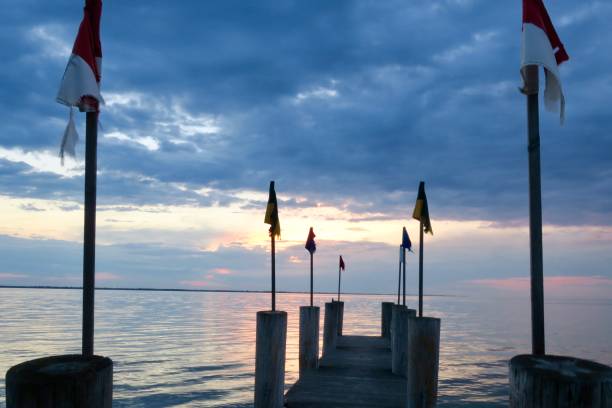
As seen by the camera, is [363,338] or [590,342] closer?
[363,338]

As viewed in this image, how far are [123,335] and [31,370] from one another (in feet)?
115

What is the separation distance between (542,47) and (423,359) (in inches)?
228

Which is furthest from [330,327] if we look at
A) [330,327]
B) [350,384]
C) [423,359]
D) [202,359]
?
[423,359]

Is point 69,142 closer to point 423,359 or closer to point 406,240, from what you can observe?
point 423,359

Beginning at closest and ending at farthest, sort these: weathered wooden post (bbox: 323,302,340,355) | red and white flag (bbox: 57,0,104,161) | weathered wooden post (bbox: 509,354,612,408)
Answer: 1. weathered wooden post (bbox: 509,354,612,408)
2. red and white flag (bbox: 57,0,104,161)
3. weathered wooden post (bbox: 323,302,340,355)

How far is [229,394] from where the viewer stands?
714 inches

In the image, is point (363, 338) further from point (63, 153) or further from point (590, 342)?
point (590, 342)

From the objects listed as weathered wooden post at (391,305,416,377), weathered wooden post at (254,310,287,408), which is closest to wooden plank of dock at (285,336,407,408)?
weathered wooden post at (391,305,416,377)

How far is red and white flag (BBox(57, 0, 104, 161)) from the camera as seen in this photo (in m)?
4.95

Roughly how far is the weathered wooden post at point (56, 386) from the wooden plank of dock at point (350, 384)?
7122 mm

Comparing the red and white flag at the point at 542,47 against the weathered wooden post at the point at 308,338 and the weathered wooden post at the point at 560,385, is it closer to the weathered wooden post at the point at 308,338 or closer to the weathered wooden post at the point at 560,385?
A: the weathered wooden post at the point at 560,385

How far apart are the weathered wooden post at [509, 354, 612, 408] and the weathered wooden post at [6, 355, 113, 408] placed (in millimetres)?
3083

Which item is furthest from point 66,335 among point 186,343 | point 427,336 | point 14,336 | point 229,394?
point 427,336

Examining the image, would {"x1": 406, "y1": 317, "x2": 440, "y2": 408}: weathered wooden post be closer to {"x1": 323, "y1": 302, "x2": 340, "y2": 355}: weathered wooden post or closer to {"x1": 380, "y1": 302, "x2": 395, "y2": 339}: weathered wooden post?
{"x1": 323, "y1": 302, "x2": 340, "y2": 355}: weathered wooden post
